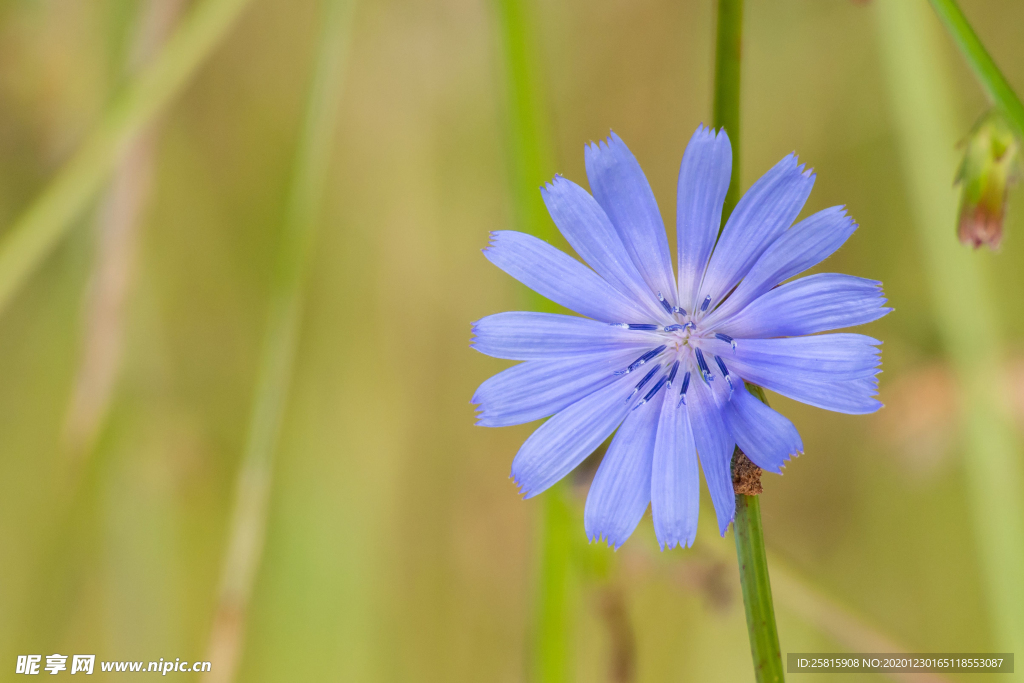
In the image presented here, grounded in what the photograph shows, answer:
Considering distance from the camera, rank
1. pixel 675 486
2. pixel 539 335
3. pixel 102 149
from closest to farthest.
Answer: pixel 675 486, pixel 539 335, pixel 102 149

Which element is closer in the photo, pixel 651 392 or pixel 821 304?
pixel 821 304

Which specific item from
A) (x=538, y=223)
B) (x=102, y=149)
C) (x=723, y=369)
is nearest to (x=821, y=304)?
(x=723, y=369)

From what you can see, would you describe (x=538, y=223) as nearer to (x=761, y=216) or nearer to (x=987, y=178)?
(x=761, y=216)

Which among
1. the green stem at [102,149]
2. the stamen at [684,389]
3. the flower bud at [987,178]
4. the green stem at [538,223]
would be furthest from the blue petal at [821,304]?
the green stem at [102,149]

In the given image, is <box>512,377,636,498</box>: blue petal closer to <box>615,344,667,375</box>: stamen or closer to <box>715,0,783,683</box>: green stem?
<box>615,344,667,375</box>: stamen

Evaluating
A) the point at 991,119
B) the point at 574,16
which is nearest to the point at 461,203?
the point at 574,16

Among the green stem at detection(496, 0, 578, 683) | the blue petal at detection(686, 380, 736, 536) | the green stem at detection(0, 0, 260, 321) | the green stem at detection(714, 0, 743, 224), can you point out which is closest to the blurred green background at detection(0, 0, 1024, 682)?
the green stem at detection(0, 0, 260, 321)
